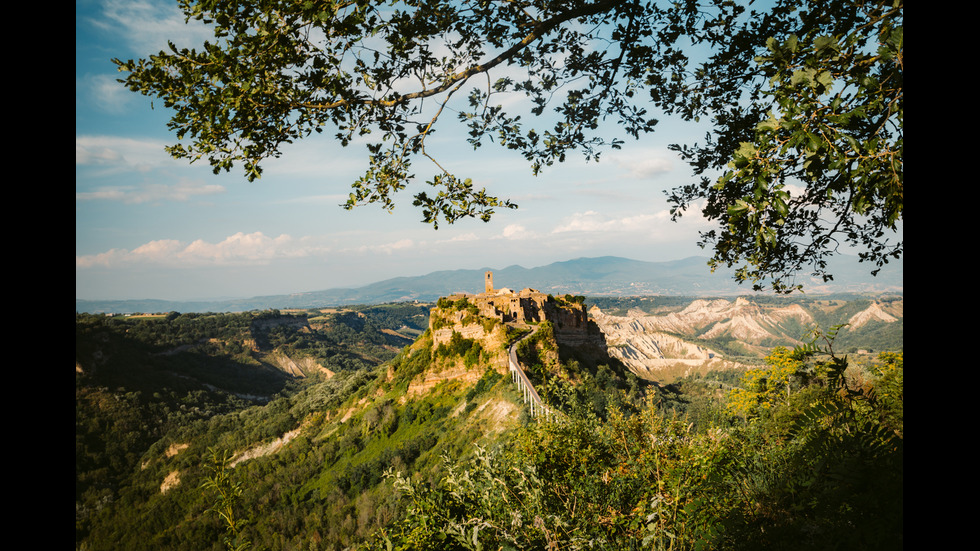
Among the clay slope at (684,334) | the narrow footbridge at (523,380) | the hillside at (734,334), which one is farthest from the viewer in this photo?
the clay slope at (684,334)

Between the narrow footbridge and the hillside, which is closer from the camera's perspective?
the narrow footbridge

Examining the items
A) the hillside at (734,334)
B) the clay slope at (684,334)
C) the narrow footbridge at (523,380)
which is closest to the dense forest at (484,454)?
the narrow footbridge at (523,380)

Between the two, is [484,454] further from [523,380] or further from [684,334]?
[684,334]

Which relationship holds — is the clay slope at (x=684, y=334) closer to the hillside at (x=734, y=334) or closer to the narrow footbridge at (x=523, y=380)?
the hillside at (x=734, y=334)

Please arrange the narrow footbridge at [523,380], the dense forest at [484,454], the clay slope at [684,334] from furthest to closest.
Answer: the clay slope at [684,334]
the narrow footbridge at [523,380]
the dense forest at [484,454]

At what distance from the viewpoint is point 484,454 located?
164 inches

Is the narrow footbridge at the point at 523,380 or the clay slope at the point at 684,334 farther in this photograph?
the clay slope at the point at 684,334

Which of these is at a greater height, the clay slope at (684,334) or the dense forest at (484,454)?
the dense forest at (484,454)

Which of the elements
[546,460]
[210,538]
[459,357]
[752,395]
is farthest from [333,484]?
[546,460]

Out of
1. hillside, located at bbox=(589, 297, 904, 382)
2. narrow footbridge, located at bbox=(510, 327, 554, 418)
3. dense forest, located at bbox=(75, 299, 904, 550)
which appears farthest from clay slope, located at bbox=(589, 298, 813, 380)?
narrow footbridge, located at bbox=(510, 327, 554, 418)

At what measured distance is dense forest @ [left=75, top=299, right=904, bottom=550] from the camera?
3.23 meters

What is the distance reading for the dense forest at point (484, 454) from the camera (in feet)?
10.6

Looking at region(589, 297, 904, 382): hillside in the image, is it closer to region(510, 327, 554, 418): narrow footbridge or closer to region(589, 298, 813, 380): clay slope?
region(589, 298, 813, 380): clay slope
